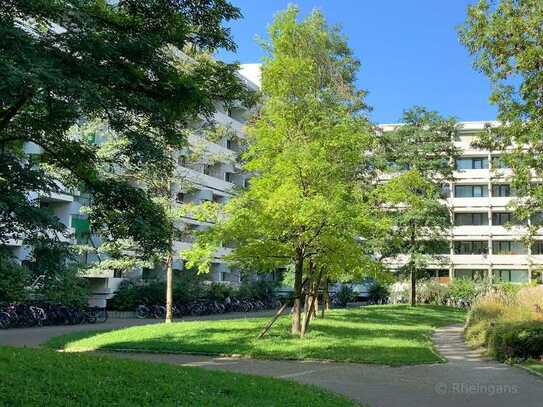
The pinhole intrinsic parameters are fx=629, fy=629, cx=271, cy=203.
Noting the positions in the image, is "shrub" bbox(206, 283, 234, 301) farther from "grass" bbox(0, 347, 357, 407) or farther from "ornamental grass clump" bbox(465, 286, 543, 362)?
"grass" bbox(0, 347, 357, 407)

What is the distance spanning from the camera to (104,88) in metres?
7.93

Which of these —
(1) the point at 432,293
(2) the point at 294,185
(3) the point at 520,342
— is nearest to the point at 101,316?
(2) the point at 294,185

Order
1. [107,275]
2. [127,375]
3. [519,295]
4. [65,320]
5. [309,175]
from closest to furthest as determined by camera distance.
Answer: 1. [127,375]
2. [309,175]
3. [519,295]
4. [65,320]
5. [107,275]

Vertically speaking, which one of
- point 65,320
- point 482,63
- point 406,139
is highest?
point 406,139

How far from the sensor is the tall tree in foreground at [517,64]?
14.7 meters

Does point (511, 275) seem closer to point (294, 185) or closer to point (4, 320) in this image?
point (4, 320)

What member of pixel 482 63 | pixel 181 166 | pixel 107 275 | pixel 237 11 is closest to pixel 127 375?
pixel 237 11

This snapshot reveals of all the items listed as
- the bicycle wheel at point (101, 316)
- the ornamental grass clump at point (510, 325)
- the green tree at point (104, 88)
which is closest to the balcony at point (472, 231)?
the ornamental grass clump at point (510, 325)

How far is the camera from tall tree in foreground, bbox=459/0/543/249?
14.7 meters

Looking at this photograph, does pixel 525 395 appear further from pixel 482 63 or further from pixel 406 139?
pixel 406 139

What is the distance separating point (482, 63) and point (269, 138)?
6.00 metres

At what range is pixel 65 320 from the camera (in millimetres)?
26406

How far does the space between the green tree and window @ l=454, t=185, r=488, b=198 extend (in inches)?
2539
